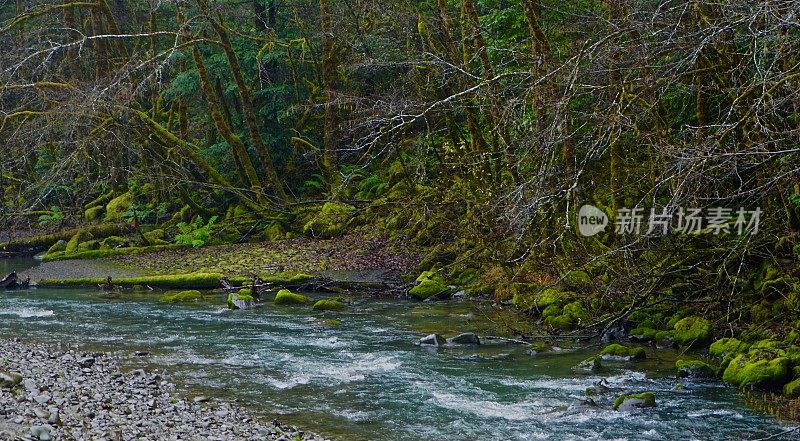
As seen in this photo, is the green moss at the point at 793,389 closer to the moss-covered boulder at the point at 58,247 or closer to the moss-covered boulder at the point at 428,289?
the moss-covered boulder at the point at 428,289

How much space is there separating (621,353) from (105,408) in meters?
6.48

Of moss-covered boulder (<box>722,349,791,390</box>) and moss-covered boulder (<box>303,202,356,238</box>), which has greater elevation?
moss-covered boulder (<box>303,202,356,238</box>)

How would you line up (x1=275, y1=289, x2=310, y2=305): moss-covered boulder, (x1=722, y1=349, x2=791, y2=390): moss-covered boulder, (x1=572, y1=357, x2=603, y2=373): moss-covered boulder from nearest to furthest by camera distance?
(x1=722, y1=349, x2=791, y2=390): moss-covered boulder < (x1=572, y1=357, x2=603, y2=373): moss-covered boulder < (x1=275, y1=289, x2=310, y2=305): moss-covered boulder

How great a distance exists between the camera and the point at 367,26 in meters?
24.6

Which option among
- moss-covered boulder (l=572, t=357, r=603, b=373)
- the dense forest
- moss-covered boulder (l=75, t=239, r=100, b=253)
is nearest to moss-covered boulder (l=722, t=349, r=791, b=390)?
the dense forest

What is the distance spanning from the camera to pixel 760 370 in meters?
9.78

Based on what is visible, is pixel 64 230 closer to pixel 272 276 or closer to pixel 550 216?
pixel 272 276

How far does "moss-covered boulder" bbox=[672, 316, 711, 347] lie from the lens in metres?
11.7

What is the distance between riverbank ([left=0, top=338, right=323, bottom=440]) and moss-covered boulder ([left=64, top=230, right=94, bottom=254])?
558 inches

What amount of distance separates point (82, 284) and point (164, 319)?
565cm

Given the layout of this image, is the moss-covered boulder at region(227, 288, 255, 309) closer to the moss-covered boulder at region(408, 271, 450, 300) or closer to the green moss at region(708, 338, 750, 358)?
the moss-covered boulder at region(408, 271, 450, 300)

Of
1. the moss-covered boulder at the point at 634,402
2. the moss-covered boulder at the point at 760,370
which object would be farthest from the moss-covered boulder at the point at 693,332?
the moss-covered boulder at the point at 634,402

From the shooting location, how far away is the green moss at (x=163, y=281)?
62.2 ft

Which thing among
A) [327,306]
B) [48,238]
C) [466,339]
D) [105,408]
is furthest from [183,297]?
[48,238]
